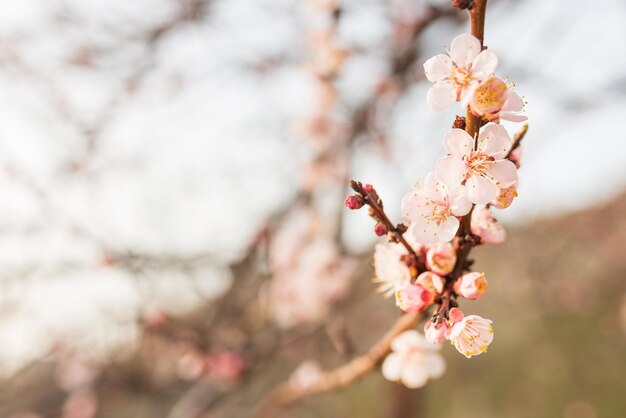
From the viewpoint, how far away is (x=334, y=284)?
2.52 metres

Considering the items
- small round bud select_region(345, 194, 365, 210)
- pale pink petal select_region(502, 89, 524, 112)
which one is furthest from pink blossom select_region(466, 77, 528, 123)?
small round bud select_region(345, 194, 365, 210)

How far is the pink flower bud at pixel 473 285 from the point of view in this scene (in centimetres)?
71

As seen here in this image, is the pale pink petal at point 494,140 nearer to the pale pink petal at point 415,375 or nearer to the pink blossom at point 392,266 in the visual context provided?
the pink blossom at point 392,266

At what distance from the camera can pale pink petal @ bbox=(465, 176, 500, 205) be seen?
0.65 metres

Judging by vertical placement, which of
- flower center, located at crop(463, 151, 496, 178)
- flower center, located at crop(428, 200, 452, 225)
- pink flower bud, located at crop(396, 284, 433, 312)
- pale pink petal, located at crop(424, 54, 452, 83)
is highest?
pale pink petal, located at crop(424, 54, 452, 83)

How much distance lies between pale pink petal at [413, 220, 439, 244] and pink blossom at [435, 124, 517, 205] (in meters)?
0.07

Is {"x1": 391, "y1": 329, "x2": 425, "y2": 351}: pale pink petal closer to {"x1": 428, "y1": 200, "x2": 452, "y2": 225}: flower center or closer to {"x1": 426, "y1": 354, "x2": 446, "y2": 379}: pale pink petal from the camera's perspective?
{"x1": 426, "y1": 354, "x2": 446, "y2": 379}: pale pink petal

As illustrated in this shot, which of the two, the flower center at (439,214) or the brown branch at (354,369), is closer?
the flower center at (439,214)

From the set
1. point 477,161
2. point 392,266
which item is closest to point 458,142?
point 477,161

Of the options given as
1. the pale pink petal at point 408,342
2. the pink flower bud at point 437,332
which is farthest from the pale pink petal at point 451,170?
the pale pink petal at point 408,342

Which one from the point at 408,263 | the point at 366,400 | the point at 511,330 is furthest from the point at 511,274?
the point at 408,263

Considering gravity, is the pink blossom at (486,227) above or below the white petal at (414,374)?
above

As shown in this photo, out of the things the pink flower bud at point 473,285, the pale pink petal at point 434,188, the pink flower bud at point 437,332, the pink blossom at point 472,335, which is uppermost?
the pale pink petal at point 434,188

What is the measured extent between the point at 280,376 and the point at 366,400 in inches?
40.5
